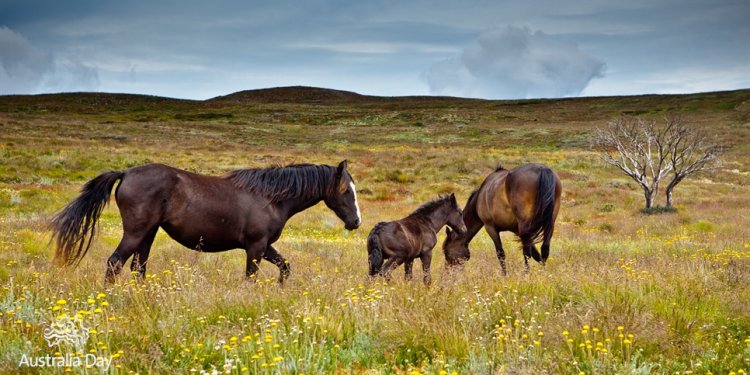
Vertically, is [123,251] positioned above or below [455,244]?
Result: above

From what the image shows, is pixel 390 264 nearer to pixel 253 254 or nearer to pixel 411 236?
pixel 411 236

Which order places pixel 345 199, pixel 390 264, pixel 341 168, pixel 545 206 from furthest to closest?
pixel 545 206, pixel 390 264, pixel 345 199, pixel 341 168

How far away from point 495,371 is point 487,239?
13574 millimetres

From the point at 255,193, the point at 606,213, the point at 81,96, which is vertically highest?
the point at 81,96

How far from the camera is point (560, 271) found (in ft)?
25.6

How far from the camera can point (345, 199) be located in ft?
28.3

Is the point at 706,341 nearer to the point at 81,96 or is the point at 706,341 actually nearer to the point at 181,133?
the point at 181,133

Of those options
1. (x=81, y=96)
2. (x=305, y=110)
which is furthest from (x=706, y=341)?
(x=81, y=96)

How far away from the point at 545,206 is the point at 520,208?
0.51 metres

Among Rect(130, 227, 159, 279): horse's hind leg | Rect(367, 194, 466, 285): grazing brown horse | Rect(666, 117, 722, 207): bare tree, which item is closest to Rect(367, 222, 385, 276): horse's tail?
Rect(367, 194, 466, 285): grazing brown horse

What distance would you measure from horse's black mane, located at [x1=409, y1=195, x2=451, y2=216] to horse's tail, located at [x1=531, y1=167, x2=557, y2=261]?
1628mm

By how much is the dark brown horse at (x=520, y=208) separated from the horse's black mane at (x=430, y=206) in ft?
1.98

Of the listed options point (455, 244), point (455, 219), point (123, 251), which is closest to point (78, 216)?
point (123, 251)

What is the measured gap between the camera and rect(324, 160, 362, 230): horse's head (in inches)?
337
